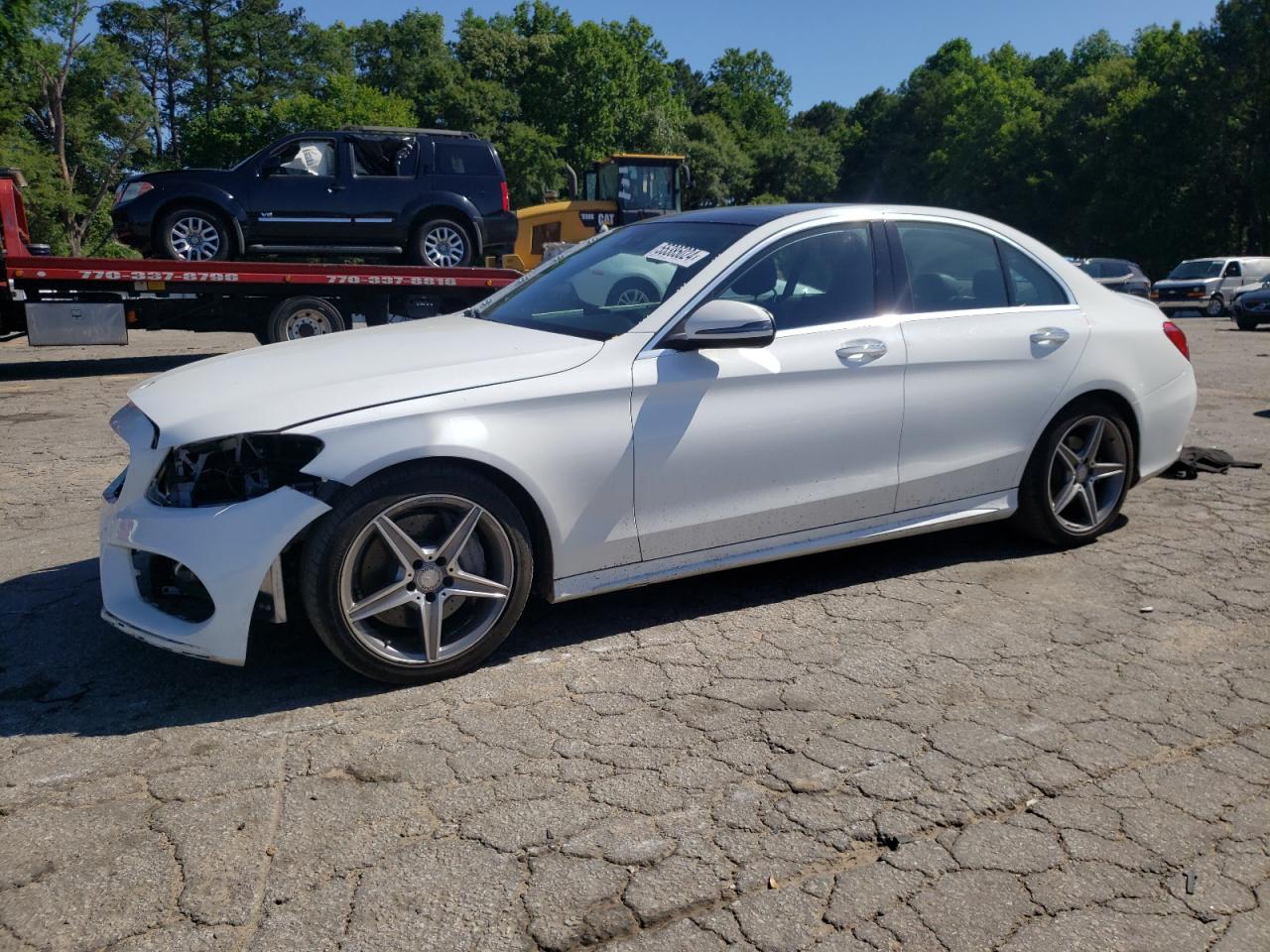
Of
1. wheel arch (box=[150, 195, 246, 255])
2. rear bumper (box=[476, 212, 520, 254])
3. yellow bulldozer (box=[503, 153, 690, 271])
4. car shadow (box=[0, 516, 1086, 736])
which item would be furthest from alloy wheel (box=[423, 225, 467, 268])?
car shadow (box=[0, 516, 1086, 736])

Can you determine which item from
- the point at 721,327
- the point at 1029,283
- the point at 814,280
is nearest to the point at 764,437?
the point at 721,327

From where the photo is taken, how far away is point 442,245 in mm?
13969

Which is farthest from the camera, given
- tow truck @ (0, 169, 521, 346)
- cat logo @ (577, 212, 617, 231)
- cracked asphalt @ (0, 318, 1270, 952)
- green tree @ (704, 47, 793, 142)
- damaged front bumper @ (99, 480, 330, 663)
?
green tree @ (704, 47, 793, 142)

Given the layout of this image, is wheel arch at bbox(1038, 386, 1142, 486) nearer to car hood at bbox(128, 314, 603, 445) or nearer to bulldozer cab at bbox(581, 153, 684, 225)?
car hood at bbox(128, 314, 603, 445)

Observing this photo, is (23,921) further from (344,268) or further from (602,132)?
(602,132)

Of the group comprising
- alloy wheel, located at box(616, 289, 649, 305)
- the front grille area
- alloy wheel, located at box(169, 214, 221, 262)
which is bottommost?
the front grille area

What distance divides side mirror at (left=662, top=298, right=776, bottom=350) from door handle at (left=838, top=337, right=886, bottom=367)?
0.48 metres

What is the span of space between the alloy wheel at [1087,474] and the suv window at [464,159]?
33.9 feet

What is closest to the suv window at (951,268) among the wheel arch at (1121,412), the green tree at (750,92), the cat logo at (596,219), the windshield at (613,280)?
the wheel arch at (1121,412)

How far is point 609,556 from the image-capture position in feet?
13.0

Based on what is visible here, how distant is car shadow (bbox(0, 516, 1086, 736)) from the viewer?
351 cm

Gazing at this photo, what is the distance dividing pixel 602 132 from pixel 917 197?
27821mm

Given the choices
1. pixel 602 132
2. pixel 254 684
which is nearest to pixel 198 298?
pixel 254 684

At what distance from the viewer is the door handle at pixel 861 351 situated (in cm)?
438
